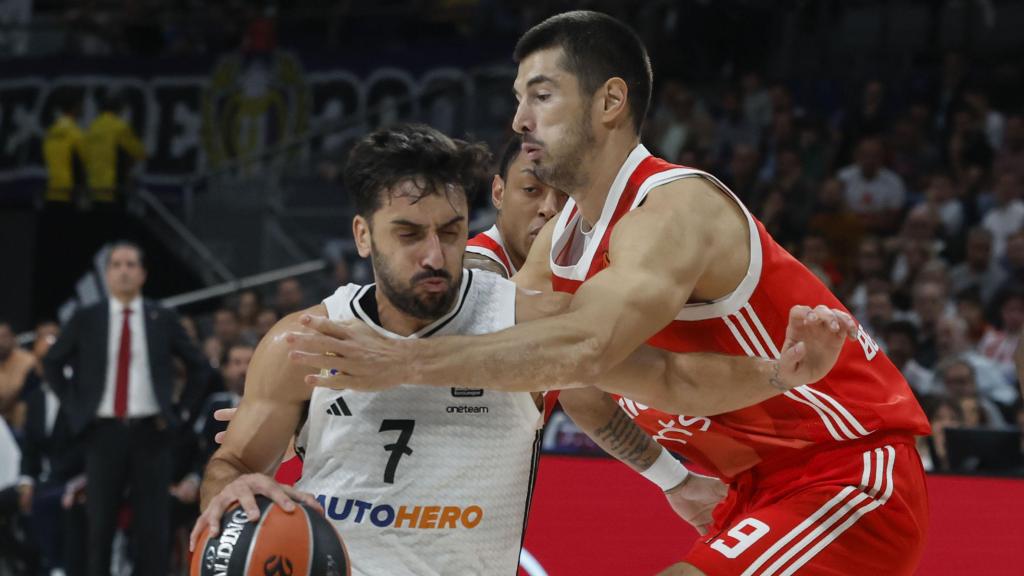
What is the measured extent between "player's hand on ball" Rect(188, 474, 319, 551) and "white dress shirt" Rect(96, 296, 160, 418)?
5274 mm

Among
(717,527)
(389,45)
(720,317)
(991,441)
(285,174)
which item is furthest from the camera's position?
(389,45)

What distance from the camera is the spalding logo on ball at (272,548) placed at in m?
3.05

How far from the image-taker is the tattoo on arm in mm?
4281

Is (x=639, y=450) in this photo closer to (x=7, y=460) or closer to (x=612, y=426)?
(x=612, y=426)

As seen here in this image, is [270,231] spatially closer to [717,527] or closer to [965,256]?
[965,256]

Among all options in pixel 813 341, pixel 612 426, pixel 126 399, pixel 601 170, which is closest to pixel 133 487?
pixel 126 399

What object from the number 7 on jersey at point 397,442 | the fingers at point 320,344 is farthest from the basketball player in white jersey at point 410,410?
the fingers at point 320,344

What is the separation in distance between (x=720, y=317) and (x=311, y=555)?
119 cm

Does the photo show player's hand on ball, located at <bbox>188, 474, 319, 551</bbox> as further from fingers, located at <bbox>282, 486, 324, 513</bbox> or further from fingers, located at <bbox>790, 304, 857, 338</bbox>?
fingers, located at <bbox>790, 304, 857, 338</bbox>

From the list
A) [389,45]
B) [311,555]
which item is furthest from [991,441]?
[389,45]

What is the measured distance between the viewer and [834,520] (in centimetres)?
359

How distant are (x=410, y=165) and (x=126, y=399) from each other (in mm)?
5303

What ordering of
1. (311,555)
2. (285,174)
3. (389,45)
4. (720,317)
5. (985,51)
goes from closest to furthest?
(311,555) < (720,317) < (985,51) < (285,174) < (389,45)

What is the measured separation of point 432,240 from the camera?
3391 mm
